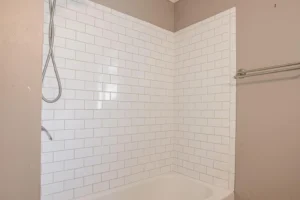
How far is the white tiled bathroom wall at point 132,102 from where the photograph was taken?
5.22ft

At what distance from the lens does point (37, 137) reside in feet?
2.05

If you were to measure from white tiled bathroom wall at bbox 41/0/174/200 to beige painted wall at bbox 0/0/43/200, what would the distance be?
961mm

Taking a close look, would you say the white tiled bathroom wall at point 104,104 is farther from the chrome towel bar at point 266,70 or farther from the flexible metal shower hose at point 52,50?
the chrome towel bar at point 266,70

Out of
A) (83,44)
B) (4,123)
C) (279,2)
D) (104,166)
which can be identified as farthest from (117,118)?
(279,2)

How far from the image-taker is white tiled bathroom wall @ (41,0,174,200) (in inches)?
61.5

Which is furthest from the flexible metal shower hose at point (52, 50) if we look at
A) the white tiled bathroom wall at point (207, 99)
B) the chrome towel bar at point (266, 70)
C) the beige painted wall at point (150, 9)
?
the chrome towel bar at point (266, 70)

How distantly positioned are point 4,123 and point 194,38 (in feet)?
6.66

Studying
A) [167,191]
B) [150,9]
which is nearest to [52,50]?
[150,9]

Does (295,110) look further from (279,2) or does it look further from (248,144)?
(279,2)

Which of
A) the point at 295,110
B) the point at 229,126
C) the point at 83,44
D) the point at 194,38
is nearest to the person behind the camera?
the point at 295,110

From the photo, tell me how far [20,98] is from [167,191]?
199 cm

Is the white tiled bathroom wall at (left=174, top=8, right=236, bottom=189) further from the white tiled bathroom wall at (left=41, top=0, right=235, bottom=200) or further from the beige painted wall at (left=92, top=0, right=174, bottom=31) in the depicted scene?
the beige painted wall at (left=92, top=0, right=174, bottom=31)

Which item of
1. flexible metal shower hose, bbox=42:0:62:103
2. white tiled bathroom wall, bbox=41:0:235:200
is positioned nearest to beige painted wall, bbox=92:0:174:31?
white tiled bathroom wall, bbox=41:0:235:200

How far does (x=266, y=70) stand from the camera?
162 cm
